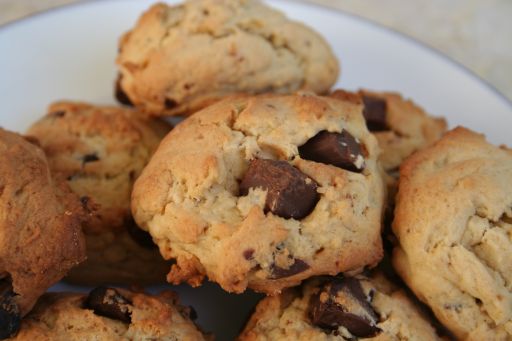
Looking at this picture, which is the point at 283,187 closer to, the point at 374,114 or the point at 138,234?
the point at 138,234

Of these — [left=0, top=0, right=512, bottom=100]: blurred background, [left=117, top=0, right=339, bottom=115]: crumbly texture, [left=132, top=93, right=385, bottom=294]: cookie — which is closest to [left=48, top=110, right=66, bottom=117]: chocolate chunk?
[left=117, top=0, right=339, bottom=115]: crumbly texture

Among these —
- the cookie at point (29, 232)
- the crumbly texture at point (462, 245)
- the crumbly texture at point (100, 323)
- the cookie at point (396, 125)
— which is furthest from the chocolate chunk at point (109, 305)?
the cookie at point (396, 125)

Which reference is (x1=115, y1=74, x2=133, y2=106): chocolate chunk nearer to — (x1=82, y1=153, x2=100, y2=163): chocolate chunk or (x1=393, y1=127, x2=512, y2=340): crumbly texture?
(x1=82, y1=153, x2=100, y2=163): chocolate chunk

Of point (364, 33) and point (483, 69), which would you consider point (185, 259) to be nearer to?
point (364, 33)

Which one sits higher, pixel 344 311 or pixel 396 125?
pixel 396 125

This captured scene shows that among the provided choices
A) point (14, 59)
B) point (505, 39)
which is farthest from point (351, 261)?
point (505, 39)

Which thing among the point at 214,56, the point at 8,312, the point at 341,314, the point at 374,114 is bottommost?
the point at 341,314

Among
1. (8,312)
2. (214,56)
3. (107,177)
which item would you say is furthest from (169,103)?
(8,312)
